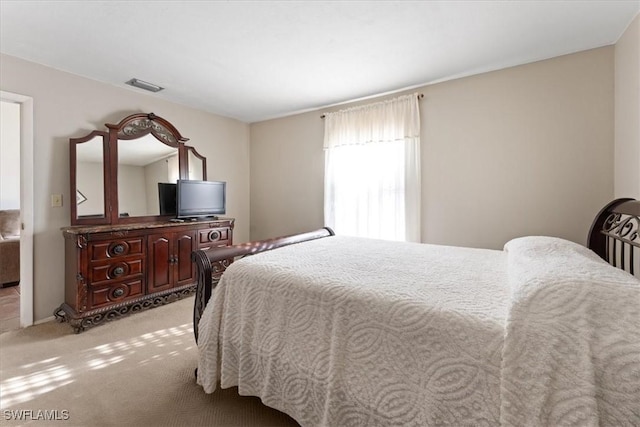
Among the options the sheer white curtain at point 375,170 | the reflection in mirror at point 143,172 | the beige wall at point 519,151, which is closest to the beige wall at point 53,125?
the reflection in mirror at point 143,172

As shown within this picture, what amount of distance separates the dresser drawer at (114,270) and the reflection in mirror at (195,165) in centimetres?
134

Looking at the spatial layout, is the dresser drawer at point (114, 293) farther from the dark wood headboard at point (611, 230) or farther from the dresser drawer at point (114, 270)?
the dark wood headboard at point (611, 230)

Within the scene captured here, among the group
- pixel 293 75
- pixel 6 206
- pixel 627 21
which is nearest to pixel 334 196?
pixel 293 75

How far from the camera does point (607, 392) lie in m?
0.70

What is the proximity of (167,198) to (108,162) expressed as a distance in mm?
685

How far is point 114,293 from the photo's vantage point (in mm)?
2586

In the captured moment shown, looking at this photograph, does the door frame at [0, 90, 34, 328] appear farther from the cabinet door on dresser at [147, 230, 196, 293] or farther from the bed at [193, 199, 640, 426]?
the bed at [193, 199, 640, 426]

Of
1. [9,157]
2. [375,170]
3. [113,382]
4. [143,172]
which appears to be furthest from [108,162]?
[9,157]

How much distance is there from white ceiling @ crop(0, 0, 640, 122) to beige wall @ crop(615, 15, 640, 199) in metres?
0.15

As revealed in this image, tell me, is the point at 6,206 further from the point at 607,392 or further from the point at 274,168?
the point at 607,392

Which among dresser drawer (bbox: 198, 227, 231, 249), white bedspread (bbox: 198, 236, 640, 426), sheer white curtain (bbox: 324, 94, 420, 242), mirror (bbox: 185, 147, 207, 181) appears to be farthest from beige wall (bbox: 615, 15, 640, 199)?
mirror (bbox: 185, 147, 207, 181)

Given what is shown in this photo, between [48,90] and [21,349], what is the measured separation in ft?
7.42

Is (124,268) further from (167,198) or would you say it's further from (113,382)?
(113,382)

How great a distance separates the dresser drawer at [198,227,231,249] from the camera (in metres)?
3.29
